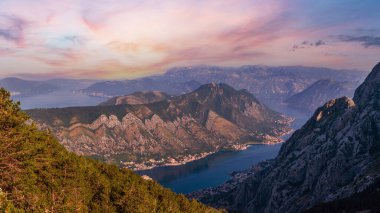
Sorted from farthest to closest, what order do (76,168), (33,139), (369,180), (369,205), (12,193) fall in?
(369,180), (369,205), (76,168), (33,139), (12,193)

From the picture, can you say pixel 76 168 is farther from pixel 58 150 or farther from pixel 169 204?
pixel 169 204

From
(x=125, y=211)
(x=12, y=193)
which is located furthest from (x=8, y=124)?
(x=125, y=211)

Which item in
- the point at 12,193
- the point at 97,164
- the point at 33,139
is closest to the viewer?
the point at 12,193

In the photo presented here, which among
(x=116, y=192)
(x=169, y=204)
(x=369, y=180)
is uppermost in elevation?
(x=116, y=192)

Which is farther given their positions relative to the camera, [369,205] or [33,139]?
[369,205]

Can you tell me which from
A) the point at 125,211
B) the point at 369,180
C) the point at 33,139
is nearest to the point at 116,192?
the point at 125,211

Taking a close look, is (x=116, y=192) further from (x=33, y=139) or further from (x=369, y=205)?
(x=369, y=205)

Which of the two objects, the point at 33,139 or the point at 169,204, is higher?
the point at 33,139
